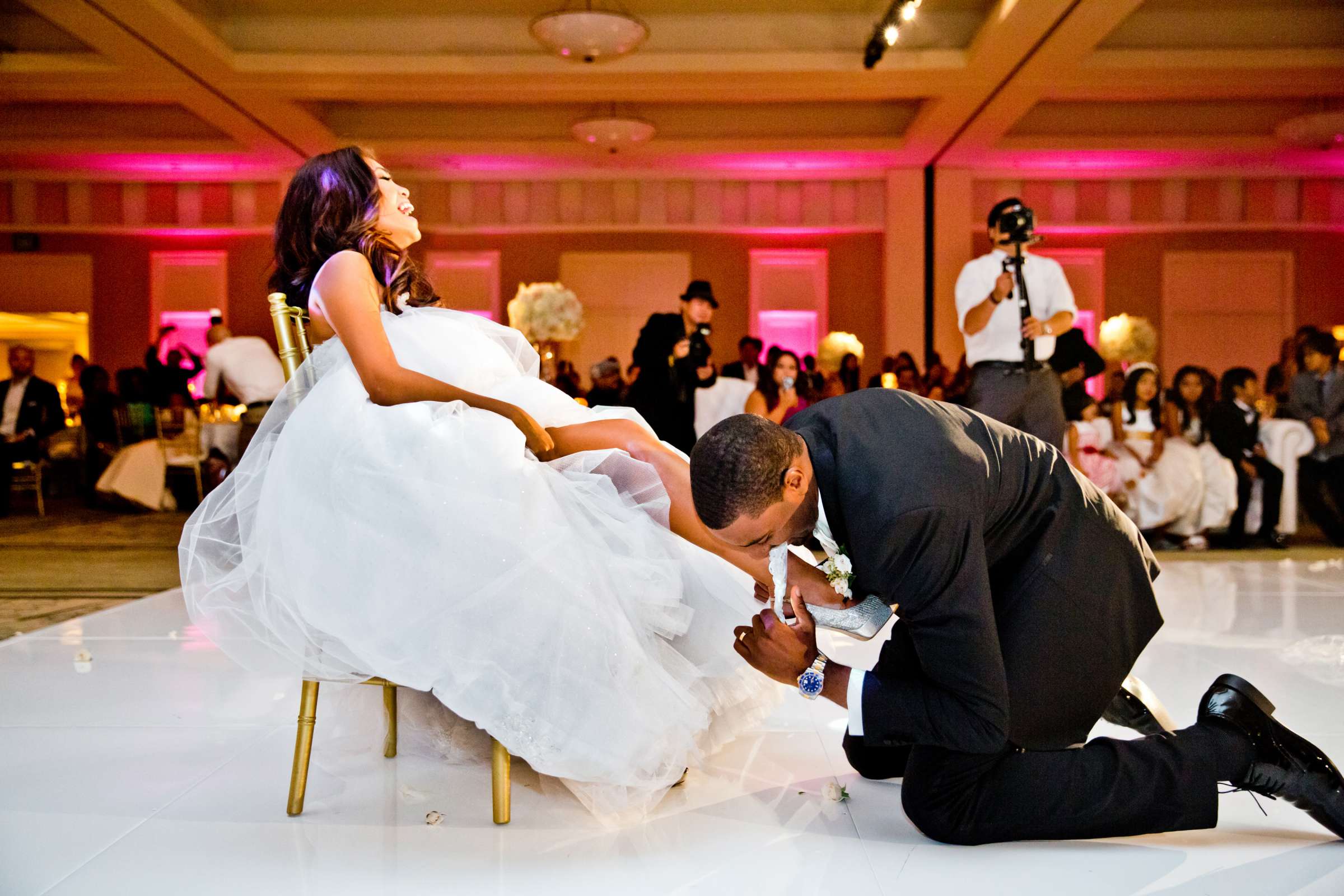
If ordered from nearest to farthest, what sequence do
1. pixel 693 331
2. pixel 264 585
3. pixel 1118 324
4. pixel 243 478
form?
pixel 264 585
pixel 243 478
pixel 693 331
pixel 1118 324

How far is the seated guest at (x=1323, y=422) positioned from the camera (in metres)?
6.43

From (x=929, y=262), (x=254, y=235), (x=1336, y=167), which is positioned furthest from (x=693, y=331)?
(x=1336, y=167)

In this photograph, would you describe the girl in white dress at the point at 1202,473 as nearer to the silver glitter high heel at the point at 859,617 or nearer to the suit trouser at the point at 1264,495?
the suit trouser at the point at 1264,495

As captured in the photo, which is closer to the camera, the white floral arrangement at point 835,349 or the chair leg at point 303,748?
the chair leg at point 303,748

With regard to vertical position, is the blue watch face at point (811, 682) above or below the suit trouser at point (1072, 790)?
above

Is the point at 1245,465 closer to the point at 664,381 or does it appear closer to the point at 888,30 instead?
the point at 888,30

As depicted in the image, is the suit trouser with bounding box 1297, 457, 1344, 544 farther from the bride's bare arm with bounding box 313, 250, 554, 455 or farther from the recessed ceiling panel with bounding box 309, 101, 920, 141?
the bride's bare arm with bounding box 313, 250, 554, 455

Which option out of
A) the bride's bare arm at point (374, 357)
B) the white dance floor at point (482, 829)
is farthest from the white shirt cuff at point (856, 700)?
the bride's bare arm at point (374, 357)

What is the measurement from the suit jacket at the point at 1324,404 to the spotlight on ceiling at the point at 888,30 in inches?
141

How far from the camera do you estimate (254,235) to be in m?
11.4

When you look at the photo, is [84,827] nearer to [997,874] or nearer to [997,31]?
[997,874]

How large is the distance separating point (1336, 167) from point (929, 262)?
4.64 metres

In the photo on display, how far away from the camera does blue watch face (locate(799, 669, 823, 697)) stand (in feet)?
5.12

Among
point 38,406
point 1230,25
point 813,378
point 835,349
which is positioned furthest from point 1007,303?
point 38,406
